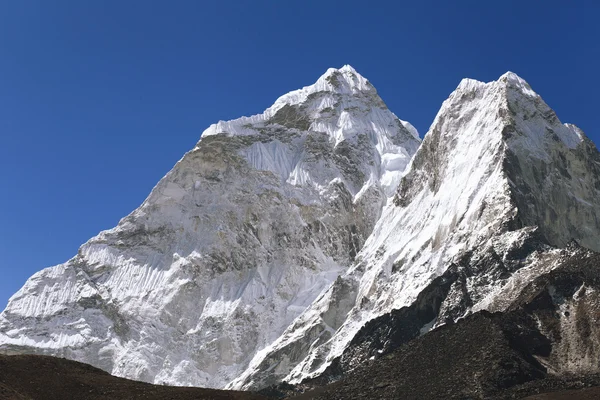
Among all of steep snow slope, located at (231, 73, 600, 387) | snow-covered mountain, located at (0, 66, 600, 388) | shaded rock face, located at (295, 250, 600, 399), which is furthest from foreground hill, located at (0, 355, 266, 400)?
steep snow slope, located at (231, 73, 600, 387)

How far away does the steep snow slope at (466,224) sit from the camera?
129 meters

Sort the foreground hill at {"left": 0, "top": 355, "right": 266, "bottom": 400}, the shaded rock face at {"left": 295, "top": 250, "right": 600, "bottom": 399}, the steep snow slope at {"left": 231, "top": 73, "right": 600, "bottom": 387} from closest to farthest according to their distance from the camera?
the foreground hill at {"left": 0, "top": 355, "right": 266, "bottom": 400}, the shaded rock face at {"left": 295, "top": 250, "right": 600, "bottom": 399}, the steep snow slope at {"left": 231, "top": 73, "right": 600, "bottom": 387}

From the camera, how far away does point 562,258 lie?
11969cm

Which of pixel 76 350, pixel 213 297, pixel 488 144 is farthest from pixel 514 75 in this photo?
pixel 76 350

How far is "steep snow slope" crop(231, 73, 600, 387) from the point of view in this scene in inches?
5064

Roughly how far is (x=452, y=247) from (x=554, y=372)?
4514 centimetres

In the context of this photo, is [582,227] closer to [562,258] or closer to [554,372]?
[562,258]

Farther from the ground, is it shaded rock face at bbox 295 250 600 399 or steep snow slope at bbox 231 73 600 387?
steep snow slope at bbox 231 73 600 387

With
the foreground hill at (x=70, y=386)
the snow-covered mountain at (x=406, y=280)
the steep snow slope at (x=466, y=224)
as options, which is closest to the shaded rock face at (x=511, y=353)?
the snow-covered mountain at (x=406, y=280)

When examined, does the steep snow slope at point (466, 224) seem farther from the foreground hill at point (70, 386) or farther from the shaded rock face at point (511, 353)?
the foreground hill at point (70, 386)

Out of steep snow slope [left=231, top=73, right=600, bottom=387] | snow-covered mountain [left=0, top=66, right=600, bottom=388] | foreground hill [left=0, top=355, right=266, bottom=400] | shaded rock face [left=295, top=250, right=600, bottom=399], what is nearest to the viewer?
foreground hill [left=0, top=355, right=266, bottom=400]

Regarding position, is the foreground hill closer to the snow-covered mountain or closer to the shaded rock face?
the shaded rock face

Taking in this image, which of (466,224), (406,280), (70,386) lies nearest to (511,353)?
(70,386)

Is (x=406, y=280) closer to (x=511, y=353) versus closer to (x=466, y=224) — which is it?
(x=466, y=224)
